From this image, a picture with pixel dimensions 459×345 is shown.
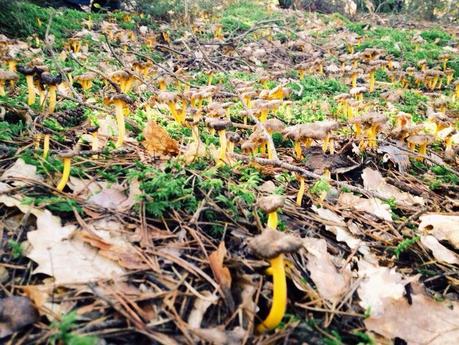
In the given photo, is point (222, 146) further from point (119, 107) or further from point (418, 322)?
point (418, 322)

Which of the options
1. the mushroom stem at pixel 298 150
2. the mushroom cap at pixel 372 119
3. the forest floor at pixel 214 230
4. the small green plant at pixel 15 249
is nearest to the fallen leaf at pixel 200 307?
the forest floor at pixel 214 230

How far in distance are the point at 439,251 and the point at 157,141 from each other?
2.20 metres

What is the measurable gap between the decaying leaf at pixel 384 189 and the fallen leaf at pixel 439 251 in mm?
542

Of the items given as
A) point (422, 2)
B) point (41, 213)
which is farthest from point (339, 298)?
point (422, 2)

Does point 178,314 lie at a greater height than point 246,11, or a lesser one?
lesser

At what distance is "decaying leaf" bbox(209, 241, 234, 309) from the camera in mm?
1750

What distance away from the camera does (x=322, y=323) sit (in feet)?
5.73

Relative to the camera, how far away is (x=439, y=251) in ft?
7.72

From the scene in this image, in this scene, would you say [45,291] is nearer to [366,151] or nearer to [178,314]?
[178,314]

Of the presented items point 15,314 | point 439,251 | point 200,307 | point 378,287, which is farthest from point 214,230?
point 439,251

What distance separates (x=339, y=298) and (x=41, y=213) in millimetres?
1675

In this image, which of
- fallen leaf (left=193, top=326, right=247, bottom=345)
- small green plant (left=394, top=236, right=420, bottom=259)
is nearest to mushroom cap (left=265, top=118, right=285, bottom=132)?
small green plant (left=394, top=236, right=420, bottom=259)

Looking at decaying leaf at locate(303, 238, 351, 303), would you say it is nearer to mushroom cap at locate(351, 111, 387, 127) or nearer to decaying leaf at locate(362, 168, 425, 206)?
decaying leaf at locate(362, 168, 425, 206)

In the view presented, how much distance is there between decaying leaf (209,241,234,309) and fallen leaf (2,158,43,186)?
129 cm
